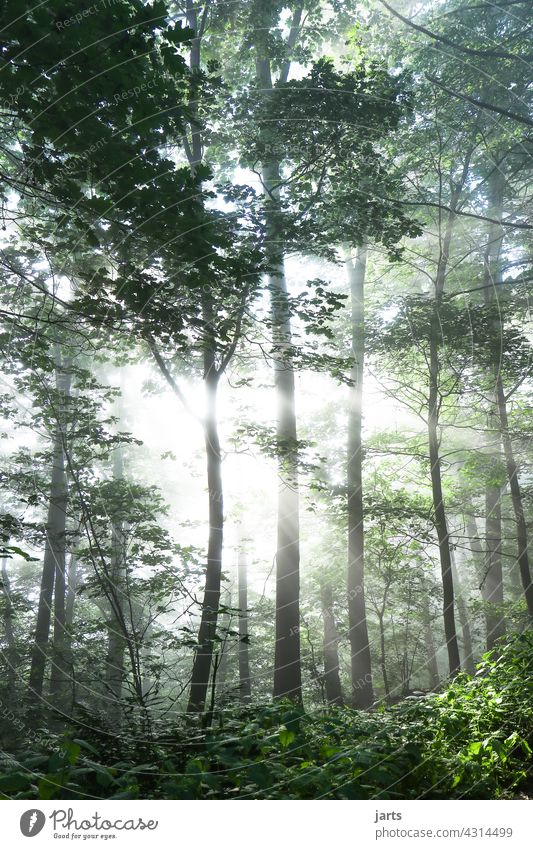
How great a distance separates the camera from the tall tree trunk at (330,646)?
9.21 metres

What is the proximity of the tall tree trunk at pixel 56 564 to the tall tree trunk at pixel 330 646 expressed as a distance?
565 centimetres

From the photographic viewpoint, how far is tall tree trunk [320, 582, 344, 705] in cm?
921

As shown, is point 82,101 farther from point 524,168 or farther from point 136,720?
point 524,168

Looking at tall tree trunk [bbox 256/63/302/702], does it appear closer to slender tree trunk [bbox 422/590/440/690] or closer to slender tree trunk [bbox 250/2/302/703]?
slender tree trunk [bbox 250/2/302/703]

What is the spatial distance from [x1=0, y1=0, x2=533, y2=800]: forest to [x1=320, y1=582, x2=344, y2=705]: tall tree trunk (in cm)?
94

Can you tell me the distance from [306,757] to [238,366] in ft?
9.82

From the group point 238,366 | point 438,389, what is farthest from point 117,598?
point 438,389

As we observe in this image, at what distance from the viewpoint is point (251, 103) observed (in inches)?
192

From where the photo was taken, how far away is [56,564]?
379 centimetres

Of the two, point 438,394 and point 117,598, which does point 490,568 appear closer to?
point 438,394

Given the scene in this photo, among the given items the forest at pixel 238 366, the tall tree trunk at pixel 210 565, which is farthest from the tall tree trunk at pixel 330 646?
the tall tree trunk at pixel 210 565

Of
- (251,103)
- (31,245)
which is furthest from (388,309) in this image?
(31,245)

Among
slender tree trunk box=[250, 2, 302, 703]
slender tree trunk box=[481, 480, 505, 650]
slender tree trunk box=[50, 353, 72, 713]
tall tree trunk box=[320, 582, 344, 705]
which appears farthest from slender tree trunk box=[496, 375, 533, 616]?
slender tree trunk box=[50, 353, 72, 713]
